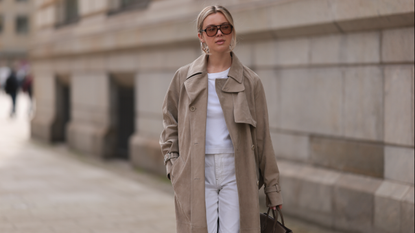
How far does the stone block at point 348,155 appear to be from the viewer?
6160mm

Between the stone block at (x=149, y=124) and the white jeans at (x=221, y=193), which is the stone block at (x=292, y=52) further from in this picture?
the white jeans at (x=221, y=193)

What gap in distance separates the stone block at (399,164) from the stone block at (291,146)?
49.7 inches

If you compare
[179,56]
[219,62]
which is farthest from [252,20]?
[219,62]

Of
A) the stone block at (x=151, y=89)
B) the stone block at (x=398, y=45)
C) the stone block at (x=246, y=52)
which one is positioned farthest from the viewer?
the stone block at (x=151, y=89)

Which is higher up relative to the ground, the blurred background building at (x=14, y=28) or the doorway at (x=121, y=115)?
the blurred background building at (x=14, y=28)

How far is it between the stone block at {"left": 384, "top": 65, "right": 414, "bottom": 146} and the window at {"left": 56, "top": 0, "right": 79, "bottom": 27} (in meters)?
10.7

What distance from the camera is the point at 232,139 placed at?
341cm

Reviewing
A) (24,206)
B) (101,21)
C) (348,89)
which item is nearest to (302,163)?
(348,89)

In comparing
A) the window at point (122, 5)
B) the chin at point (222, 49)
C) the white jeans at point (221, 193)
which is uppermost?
the window at point (122, 5)

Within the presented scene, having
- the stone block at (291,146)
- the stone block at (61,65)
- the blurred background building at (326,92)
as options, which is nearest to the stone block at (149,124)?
the blurred background building at (326,92)

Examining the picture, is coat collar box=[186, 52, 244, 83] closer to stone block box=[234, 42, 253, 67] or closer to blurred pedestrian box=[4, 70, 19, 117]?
stone block box=[234, 42, 253, 67]

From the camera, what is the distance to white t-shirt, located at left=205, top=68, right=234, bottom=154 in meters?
3.45

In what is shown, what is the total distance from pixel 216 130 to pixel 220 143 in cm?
8

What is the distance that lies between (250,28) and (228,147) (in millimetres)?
→ 4455
